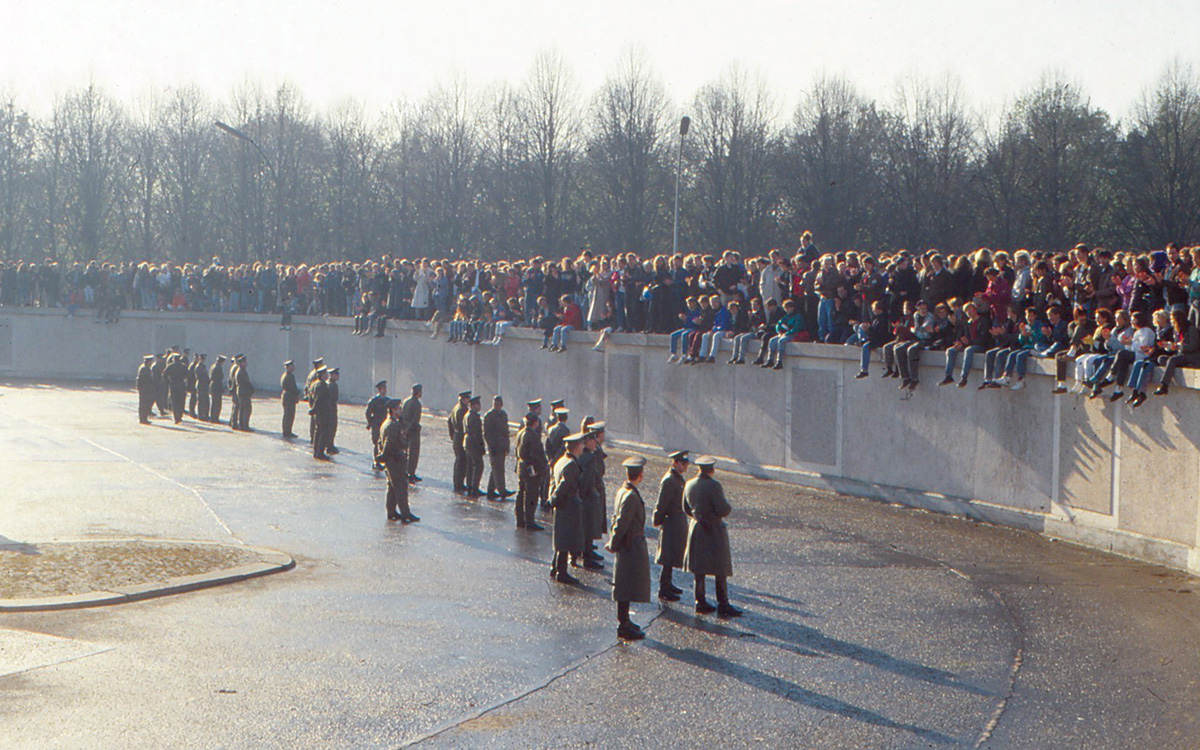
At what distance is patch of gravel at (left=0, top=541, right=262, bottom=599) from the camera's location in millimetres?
13508

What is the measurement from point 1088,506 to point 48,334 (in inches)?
1742

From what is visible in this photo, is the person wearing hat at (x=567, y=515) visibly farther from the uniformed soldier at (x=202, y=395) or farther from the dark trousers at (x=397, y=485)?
A: the uniformed soldier at (x=202, y=395)

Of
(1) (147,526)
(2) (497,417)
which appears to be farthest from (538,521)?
(1) (147,526)

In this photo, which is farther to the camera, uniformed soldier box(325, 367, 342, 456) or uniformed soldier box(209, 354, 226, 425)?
uniformed soldier box(209, 354, 226, 425)

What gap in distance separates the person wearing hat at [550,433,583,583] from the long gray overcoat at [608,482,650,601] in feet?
6.30

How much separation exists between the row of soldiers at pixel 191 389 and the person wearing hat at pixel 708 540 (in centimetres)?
2078

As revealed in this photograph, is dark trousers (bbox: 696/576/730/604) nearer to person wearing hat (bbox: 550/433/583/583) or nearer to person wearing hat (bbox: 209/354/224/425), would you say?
person wearing hat (bbox: 550/433/583/583)

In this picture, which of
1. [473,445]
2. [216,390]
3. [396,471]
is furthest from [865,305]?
[216,390]

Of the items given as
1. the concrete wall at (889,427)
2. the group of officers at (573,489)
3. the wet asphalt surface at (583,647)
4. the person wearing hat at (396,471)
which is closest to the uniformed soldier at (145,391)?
the group of officers at (573,489)

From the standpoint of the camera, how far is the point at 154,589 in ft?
44.0

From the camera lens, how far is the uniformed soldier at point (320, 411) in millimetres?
26203

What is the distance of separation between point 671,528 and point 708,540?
2.51 feet

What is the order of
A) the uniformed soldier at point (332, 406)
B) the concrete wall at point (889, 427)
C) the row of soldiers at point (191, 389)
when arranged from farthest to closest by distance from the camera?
the row of soldiers at point (191, 389) < the uniformed soldier at point (332, 406) < the concrete wall at point (889, 427)

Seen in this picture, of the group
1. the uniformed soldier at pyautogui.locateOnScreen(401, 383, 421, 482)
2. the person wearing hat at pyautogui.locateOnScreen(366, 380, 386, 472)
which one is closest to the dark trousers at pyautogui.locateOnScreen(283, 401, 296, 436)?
the person wearing hat at pyautogui.locateOnScreen(366, 380, 386, 472)
